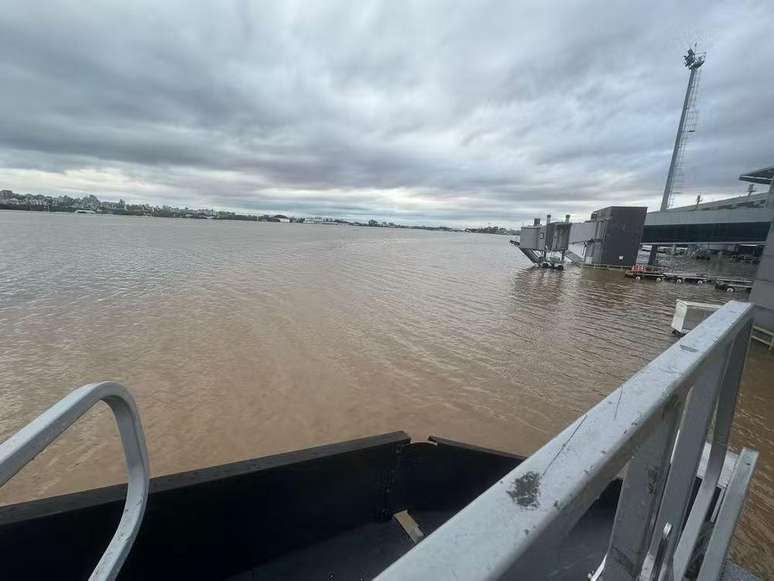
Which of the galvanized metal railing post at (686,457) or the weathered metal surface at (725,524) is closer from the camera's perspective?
the galvanized metal railing post at (686,457)

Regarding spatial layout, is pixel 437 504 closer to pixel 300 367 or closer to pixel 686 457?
pixel 686 457

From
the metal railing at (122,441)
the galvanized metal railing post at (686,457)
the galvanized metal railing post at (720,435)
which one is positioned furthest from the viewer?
the galvanized metal railing post at (720,435)

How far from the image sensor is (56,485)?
16.9 feet

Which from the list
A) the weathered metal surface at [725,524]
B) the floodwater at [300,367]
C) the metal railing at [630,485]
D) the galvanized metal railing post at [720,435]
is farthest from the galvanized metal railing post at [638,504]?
the floodwater at [300,367]

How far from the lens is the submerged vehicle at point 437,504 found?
61 cm

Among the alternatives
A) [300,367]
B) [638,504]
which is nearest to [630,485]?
[638,504]

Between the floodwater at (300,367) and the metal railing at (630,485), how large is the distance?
179 inches

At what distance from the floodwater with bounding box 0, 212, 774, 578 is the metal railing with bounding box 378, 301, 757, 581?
179 inches

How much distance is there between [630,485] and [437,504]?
2980mm

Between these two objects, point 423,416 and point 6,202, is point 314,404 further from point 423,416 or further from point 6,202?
point 6,202

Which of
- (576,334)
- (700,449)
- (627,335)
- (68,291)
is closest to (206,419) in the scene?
(700,449)

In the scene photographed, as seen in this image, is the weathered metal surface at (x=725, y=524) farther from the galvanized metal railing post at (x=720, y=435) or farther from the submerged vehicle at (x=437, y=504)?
the galvanized metal railing post at (x=720, y=435)

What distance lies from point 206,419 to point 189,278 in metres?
16.3

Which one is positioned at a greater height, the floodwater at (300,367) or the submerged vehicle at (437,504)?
the submerged vehicle at (437,504)
